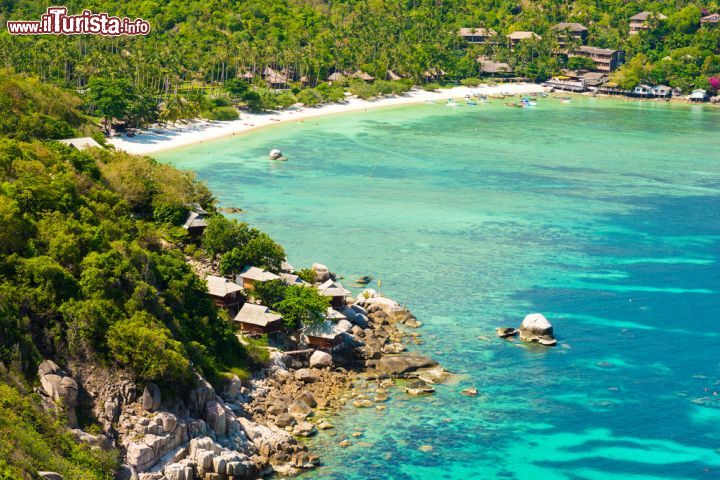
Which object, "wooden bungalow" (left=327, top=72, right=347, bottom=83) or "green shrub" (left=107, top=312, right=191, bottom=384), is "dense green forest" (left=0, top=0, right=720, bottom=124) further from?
"green shrub" (left=107, top=312, right=191, bottom=384)

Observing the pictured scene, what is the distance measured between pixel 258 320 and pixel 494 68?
133m

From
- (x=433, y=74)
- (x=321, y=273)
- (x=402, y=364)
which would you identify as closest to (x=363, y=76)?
(x=433, y=74)

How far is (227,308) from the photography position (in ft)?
163

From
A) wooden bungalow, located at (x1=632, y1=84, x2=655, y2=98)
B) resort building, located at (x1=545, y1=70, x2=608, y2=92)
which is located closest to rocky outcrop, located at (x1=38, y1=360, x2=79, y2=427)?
resort building, located at (x1=545, y1=70, x2=608, y2=92)

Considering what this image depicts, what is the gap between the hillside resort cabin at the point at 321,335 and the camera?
48531 mm

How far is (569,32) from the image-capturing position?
592 ft

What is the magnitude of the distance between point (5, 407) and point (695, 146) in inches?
4017

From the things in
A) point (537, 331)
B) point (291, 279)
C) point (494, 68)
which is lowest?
point (537, 331)

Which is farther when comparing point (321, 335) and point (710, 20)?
point (710, 20)

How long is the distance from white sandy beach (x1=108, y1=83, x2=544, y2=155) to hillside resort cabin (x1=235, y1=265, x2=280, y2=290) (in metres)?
41.0

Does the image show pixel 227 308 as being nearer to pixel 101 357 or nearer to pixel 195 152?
pixel 101 357

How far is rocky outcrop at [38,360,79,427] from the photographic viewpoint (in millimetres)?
34781

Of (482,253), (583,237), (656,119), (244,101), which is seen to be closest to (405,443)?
(482,253)

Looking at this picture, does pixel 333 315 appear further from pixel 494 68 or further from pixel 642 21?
pixel 642 21
